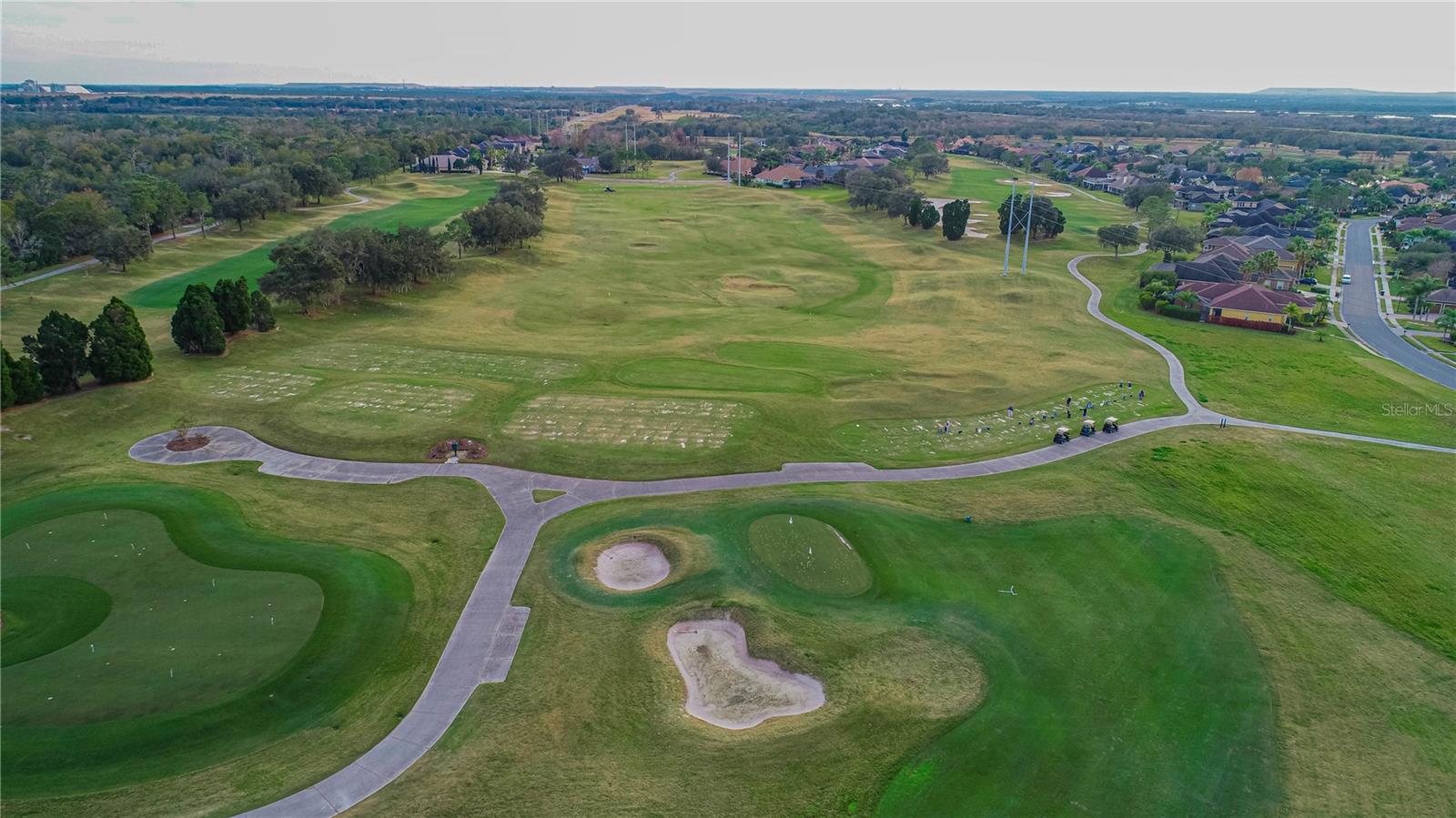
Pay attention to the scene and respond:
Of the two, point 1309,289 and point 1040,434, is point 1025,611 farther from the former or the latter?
point 1309,289

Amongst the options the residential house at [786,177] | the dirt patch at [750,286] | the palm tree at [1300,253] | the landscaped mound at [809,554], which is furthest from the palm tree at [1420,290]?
the residential house at [786,177]

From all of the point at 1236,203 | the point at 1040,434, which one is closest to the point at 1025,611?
the point at 1040,434

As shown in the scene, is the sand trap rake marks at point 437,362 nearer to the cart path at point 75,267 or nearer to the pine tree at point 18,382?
the pine tree at point 18,382

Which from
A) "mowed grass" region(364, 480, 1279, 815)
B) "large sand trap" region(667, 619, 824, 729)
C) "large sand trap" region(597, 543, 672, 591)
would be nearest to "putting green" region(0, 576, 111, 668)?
"mowed grass" region(364, 480, 1279, 815)

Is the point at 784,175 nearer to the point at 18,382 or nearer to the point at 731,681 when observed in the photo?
the point at 18,382

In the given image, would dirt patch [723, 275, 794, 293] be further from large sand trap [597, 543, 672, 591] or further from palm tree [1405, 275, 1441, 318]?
palm tree [1405, 275, 1441, 318]
